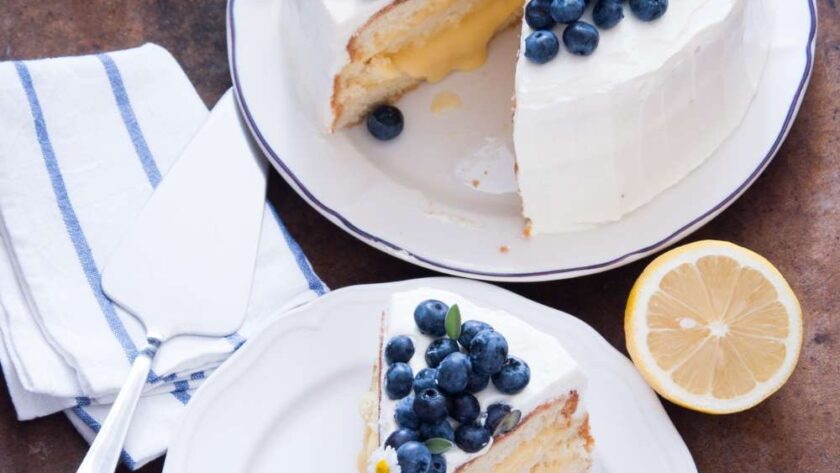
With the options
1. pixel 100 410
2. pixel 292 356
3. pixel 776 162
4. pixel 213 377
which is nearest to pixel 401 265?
pixel 292 356

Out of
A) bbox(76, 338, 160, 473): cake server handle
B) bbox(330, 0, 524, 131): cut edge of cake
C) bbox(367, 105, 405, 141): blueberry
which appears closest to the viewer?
bbox(76, 338, 160, 473): cake server handle

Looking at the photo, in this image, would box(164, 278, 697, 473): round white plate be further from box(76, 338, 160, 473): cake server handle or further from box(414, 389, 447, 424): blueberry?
box(414, 389, 447, 424): blueberry

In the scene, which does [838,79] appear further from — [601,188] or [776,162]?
[601,188]

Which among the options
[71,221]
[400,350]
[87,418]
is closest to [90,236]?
[71,221]

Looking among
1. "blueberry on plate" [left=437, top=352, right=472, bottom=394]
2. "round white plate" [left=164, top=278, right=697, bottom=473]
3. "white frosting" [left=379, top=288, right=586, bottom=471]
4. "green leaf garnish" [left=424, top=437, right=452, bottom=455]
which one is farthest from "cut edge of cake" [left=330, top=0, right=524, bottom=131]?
"green leaf garnish" [left=424, top=437, right=452, bottom=455]

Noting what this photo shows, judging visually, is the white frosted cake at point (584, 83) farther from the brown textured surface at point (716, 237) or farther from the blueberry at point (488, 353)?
the blueberry at point (488, 353)


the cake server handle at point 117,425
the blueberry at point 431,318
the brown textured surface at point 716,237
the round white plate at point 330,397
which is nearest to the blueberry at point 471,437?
the blueberry at point 431,318

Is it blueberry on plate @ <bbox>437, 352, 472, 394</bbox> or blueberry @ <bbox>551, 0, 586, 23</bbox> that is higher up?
blueberry @ <bbox>551, 0, 586, 23</bbox>
